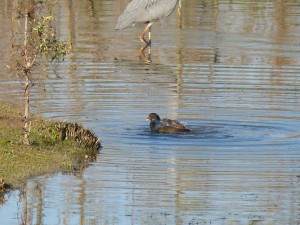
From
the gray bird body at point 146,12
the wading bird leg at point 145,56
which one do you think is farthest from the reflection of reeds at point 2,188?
the gray bird body at point 146,12

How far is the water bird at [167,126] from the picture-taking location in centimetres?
1433

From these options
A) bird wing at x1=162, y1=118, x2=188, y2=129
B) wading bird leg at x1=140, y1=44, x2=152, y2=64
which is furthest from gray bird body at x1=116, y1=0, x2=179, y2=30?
bird wing at x1=162, y1=118, x2=188, y2=129

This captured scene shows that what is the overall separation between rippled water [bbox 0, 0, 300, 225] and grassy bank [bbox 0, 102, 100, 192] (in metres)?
0.22

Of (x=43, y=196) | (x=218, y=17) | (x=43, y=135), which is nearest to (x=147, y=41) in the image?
(x=218, y=17)

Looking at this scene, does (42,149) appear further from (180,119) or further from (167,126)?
(180,119)

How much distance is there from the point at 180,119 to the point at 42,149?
3.33 m

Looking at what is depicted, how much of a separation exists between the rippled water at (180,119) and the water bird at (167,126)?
0.11 m

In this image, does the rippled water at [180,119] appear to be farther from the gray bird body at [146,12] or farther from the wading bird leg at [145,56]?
the gray bird body at [146,12]

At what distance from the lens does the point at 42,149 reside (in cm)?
1292

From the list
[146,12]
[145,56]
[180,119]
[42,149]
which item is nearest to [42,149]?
[42,149]

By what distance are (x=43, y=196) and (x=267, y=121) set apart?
535 centimetres

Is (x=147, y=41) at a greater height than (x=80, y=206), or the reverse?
(x=147, y=41)

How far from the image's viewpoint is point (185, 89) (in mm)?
18438

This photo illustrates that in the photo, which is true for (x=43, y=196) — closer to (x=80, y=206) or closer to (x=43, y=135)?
(x=80, y=206)
